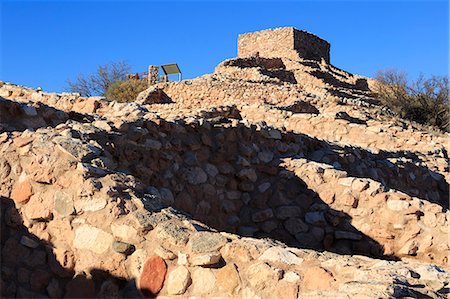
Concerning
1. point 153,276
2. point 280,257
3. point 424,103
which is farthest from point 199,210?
point 424,103

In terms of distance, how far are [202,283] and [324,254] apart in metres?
0.74

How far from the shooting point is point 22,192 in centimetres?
354

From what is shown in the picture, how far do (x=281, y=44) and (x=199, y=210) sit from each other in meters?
22.9

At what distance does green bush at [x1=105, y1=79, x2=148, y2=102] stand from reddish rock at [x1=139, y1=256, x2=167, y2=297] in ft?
56.5

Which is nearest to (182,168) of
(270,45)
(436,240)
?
(436,240)

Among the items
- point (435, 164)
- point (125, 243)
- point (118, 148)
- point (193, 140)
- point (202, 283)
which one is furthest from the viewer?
point (435, 164)

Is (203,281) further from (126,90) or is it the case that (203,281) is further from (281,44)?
(281,44)

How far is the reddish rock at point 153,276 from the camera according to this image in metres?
2.96

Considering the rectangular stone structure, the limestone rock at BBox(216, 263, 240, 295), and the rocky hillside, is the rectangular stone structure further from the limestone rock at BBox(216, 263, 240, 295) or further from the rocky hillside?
the limestone rock at BBox(216, 263, 240, 295)

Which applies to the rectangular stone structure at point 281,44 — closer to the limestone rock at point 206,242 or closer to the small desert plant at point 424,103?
the small desert plant at point 424,103

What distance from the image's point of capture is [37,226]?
11.2 ft

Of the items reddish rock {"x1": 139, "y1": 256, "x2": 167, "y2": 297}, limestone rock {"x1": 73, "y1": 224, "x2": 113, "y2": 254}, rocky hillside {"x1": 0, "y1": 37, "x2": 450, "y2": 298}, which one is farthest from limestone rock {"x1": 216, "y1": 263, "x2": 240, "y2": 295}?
limestone rock {"x1": 73, "y1": 224, "x2": 113, "y2": 254}

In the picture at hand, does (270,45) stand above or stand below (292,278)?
above

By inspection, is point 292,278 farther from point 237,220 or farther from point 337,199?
point 337,199
